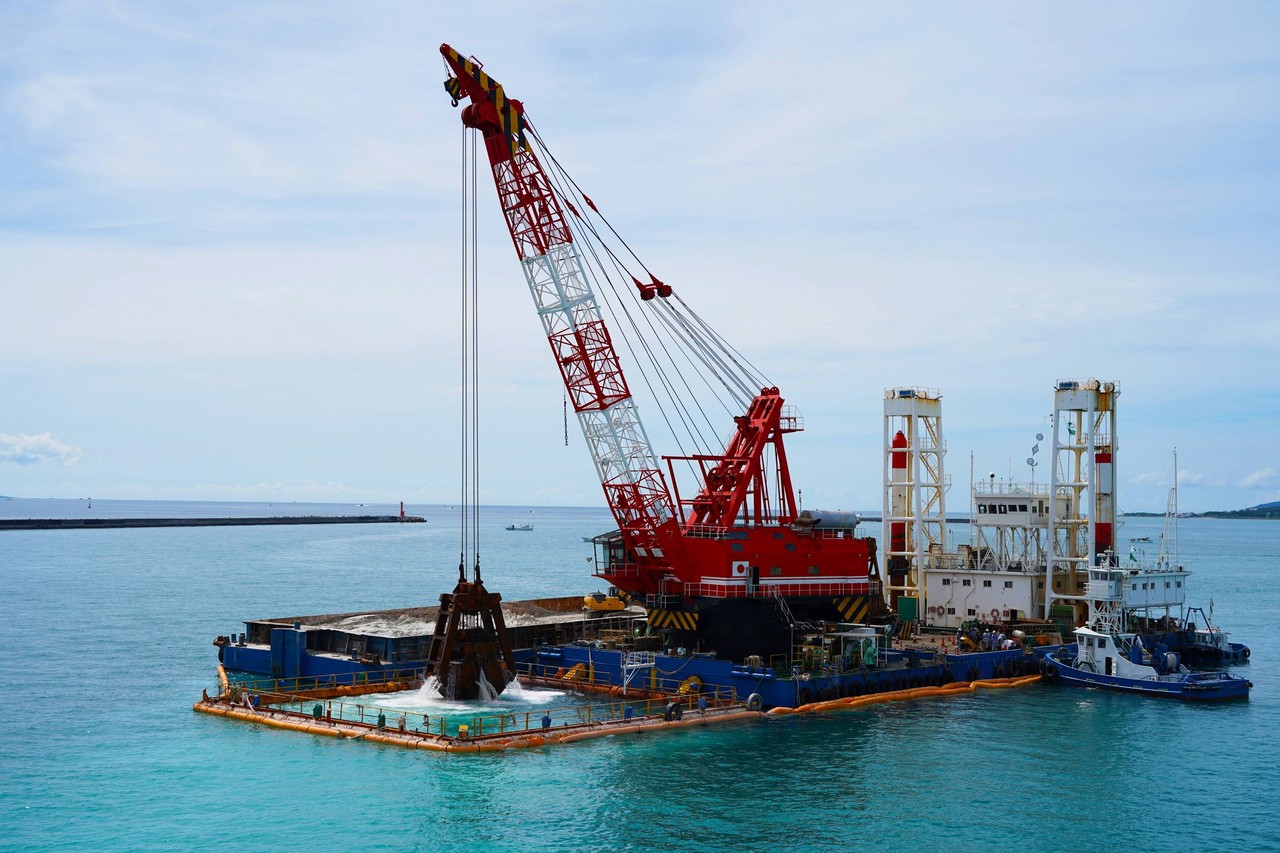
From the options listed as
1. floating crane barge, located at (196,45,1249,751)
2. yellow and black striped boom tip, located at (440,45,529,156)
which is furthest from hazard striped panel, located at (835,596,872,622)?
yellow and black striped boom tip, located at (440,45,529,156)

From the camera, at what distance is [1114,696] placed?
56.0 meters

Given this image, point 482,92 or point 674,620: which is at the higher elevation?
point 482,92

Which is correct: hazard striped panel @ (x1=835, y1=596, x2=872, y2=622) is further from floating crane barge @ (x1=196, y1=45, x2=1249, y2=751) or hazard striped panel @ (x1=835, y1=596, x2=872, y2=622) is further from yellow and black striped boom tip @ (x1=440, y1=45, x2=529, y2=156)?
yellow and black striped boom tip @ (x1=440, y1=45, x2=529, y2=156)

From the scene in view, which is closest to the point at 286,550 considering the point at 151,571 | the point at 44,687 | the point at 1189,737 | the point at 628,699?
the point at 151,571

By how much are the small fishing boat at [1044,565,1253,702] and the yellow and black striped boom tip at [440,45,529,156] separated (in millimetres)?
35573

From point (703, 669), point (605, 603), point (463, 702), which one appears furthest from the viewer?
point (605, 603)

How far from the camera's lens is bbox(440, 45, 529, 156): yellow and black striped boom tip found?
52.7 m

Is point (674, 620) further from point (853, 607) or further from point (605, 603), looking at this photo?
point (605, 603)

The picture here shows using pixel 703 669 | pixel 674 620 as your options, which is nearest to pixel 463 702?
pixel 703 669

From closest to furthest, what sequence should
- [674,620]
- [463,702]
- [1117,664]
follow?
[463,702] → [674,620] → [1117,664]

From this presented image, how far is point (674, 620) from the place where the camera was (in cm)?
5459

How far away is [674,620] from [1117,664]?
21.6 meters

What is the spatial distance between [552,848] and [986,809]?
43.5 feet

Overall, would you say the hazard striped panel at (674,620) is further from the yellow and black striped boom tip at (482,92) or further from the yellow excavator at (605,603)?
the yellow and black striped boom tip at (482,92)
